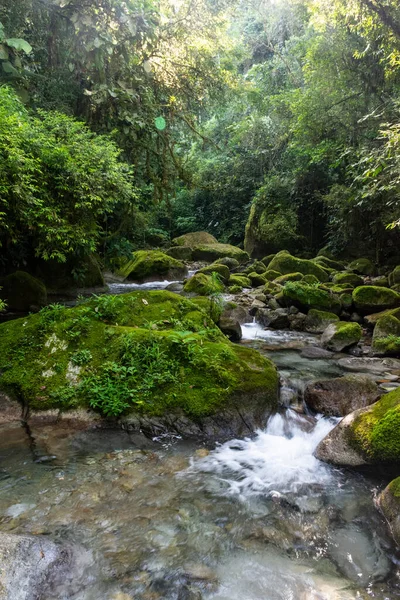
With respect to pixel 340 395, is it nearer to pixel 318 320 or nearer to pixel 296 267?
pixel 318 320

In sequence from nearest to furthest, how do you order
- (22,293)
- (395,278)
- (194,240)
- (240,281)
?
(22,293) < (395,278) < (240,281) < (194,240)

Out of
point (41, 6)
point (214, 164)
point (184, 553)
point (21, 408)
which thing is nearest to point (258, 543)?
point (184, 553)

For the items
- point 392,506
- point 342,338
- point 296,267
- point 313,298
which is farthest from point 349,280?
point 392,506

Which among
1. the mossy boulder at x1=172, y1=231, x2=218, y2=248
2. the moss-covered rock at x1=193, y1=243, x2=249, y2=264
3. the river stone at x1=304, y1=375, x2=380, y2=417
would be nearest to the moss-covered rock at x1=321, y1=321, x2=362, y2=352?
the river stone at x1=304, y1=375, x2=380, y2=417

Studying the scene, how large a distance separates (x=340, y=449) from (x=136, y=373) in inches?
94.0

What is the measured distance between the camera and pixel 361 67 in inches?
467

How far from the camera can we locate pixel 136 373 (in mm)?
4617

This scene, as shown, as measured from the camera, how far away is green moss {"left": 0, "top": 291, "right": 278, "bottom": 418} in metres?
4.36

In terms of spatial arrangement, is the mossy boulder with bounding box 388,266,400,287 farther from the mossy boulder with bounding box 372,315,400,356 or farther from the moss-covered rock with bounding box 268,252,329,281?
the mossy boulder with bounding box 372,315,400,356

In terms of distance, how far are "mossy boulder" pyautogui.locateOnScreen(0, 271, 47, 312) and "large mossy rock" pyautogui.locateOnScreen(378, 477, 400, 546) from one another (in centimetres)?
794

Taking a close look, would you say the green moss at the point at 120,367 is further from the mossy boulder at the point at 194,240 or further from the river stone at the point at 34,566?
the mossy boulder at the point at 194,240

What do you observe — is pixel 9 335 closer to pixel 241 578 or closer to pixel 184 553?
pixel 184 553

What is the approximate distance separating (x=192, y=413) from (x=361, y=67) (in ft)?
40.8

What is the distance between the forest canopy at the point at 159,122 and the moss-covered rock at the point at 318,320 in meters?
2.56
